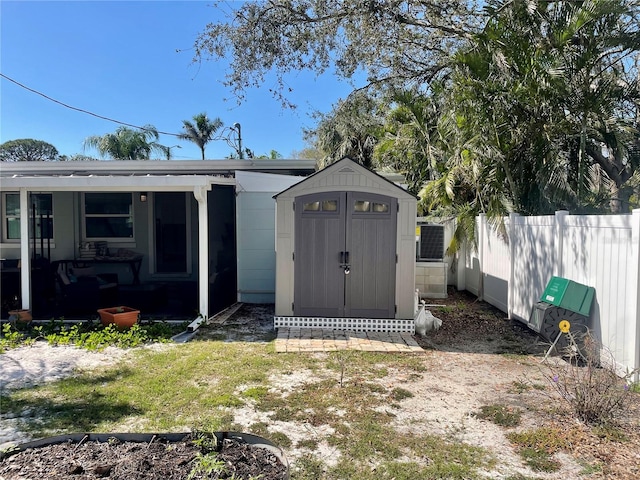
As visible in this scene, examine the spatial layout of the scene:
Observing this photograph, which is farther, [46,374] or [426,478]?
[46,374]

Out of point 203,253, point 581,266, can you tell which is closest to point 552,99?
point 581,266

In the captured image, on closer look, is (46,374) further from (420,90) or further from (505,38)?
(420,90)

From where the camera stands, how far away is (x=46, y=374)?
4.68 meters

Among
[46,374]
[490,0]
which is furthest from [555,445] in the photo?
[490,0]

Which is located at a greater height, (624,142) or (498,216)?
(624,142)

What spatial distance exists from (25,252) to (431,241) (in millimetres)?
7844

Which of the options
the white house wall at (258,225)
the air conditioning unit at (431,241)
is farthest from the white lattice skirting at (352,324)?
the air conditioning unit at (431,241)

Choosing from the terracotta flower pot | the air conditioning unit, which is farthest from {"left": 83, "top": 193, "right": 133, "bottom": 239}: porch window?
the air conditioning unit

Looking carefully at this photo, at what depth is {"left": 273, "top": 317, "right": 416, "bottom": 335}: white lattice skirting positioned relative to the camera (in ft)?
21.1

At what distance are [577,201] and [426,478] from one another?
22.5 ft

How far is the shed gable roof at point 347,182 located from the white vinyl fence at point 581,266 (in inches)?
85.3

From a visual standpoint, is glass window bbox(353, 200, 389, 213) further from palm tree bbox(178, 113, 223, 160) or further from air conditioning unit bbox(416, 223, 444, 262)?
palm tree bbox(178, 113, 223, 160)

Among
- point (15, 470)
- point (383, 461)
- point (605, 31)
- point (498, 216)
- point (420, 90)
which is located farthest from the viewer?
point (420, 90)

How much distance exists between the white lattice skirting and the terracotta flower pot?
221cm
